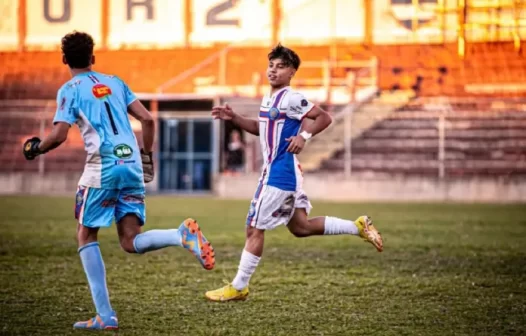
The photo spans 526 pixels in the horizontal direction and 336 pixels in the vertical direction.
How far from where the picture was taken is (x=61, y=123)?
216 inches

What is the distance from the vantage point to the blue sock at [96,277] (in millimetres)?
5621

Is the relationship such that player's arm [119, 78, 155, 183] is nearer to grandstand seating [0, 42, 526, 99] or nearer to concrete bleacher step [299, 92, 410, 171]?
concrete bleacher step [299, 92, 410, 171]

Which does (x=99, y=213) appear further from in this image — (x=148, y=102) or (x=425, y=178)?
(x=148, y=102)

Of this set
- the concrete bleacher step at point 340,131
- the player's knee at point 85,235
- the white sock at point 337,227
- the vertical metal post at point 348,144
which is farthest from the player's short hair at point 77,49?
the concrete bleacher step at point 340,131

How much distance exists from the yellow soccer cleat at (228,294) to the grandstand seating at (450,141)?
15609 mm

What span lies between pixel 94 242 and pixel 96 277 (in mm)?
200

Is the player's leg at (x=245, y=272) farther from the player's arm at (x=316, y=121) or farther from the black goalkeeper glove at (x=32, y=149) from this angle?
the black goalkeeper glove at (x=32, y=149)

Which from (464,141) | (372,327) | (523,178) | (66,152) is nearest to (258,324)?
(372,327)

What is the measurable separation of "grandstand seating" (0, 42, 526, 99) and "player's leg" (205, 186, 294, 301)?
19.8 meters

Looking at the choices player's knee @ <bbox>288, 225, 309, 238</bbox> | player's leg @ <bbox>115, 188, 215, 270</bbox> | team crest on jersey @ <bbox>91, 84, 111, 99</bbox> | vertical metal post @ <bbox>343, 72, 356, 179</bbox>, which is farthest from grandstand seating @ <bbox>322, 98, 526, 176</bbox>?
team crest on jersey @ <bbox>91, 84, 111, 99</bbox>

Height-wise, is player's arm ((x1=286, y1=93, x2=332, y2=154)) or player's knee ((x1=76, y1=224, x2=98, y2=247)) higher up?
player's arm ((x1=286, y1=93, x2=332, y2=154))

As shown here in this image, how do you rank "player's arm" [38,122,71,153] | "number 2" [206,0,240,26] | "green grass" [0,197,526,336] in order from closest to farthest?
"player's arm" [38,122,71,153] < "green grass" [0,197,526,336] < "number 2" [206,0,240,26]

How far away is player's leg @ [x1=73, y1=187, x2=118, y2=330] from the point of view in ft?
18.3

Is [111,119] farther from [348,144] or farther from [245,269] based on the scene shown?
[348,144]
